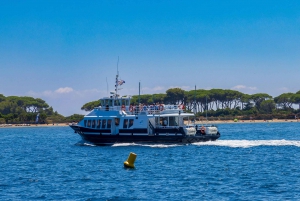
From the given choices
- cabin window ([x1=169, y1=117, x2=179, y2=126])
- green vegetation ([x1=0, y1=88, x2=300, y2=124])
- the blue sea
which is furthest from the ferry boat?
green vegetation ([x1=0, y1=88, x2=300, y2=124])

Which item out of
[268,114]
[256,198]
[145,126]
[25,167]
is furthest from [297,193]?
[268,114]

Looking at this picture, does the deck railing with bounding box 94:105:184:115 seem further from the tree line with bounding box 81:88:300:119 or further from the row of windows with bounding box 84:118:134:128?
the tree line with bounding box 81:88:300:119

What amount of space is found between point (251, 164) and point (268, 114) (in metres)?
130

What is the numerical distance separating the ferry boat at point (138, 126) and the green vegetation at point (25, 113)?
113 meters

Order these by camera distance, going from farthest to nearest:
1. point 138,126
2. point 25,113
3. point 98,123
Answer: point 25,113, point 98,123, point 138,126

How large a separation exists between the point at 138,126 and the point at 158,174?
1917 centimetres

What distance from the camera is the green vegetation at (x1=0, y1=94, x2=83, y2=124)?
6649 inches

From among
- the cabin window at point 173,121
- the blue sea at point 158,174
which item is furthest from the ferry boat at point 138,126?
the blue sea at point 158,174

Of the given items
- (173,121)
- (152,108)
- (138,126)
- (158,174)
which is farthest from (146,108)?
(158,174)

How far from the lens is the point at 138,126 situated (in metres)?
55.9

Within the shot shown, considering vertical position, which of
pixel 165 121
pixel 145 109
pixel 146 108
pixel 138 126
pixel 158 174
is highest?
pixel 146 108

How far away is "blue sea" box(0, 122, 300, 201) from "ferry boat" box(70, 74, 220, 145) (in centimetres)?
94

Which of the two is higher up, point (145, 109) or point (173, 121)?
point (145, 109)

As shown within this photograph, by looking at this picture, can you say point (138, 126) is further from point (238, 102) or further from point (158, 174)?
point (238, 102)
